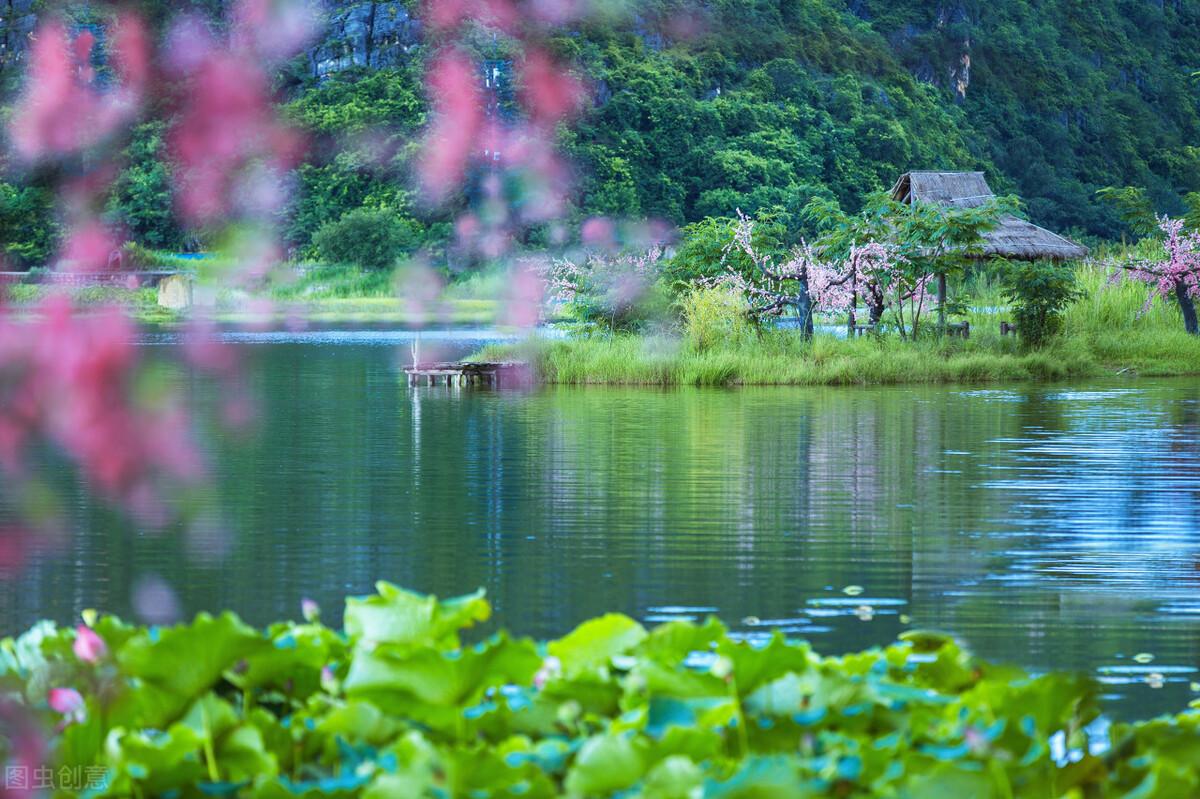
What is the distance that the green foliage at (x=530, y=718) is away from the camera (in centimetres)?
267

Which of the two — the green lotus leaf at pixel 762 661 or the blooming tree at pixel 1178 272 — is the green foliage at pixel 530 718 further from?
the blooming tree at pixel 1178 272

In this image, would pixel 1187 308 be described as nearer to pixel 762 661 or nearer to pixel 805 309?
pixel 805 309

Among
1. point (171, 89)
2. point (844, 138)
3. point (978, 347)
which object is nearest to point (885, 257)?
point (978, 347)

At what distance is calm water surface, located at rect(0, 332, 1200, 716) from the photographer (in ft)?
20.7

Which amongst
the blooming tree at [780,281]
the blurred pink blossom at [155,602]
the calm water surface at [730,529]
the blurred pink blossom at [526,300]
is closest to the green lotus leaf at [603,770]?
the calm water surface at [730,529]

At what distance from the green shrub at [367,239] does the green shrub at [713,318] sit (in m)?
26.2

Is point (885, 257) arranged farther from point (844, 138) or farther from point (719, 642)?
point (844, 138)

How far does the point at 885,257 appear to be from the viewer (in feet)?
77.8

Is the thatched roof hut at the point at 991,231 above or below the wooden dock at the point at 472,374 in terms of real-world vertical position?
above

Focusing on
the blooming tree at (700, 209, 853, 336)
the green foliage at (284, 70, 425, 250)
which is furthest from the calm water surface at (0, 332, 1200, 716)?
the green foliage at (284, 70, 425, 250)

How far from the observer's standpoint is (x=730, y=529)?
8578 millimetres

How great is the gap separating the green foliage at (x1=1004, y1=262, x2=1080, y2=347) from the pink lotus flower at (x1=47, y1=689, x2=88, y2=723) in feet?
70.2

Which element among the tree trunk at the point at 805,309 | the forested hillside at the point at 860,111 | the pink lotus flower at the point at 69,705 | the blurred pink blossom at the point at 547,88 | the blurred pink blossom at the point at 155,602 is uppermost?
the forested hillside at the point at 860,111

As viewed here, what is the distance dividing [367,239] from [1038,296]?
29457mm
